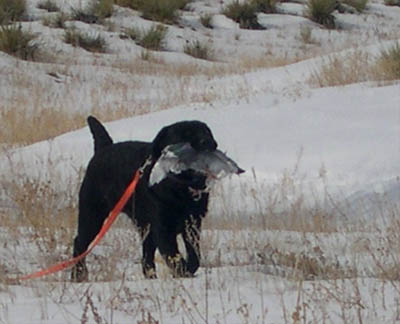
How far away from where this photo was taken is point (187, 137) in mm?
4324

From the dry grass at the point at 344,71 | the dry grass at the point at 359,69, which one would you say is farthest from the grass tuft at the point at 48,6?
the dry grass at the point at 359,69

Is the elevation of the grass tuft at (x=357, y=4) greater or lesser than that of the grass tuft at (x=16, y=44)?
greater

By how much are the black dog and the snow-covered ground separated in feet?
0.47

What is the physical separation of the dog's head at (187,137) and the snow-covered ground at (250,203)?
0.59 meters

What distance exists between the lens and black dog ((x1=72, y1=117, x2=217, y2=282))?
429cm

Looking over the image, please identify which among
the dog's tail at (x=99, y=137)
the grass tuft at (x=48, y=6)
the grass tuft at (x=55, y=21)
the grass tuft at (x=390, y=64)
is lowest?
the dog's tail at (x=99, y=137)

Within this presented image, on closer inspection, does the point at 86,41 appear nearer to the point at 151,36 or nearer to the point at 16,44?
the point at 151,36

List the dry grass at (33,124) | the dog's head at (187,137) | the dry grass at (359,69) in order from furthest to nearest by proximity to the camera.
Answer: the dry grass at (359,69), the dry grass at (33,124), the dog's head at (187,137)

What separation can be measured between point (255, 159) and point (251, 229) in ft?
6.09

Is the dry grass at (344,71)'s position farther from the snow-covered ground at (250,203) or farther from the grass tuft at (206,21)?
the grass tuft at (206,21)

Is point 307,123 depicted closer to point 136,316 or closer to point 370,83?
point 370,83

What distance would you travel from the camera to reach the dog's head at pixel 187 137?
422cm

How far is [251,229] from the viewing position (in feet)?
19.3

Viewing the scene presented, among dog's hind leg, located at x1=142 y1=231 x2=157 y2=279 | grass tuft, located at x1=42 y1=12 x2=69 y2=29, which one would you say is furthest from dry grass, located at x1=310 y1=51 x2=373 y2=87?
grass tuft, located at x1=42 y1=12 x2=69 y2=29
